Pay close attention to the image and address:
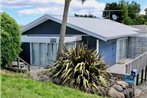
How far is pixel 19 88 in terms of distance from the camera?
830 cm

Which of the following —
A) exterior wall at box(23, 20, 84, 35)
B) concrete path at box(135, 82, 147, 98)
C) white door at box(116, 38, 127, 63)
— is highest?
exterior wall at box(23, 20, 84, 35)

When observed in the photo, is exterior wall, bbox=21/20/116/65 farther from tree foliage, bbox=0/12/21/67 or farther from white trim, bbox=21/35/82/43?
tree foliage, bbox=0/12/21/67

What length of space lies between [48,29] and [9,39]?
7963 millimetres

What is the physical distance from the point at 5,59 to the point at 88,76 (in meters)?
4.29

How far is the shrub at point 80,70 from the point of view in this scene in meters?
13.3

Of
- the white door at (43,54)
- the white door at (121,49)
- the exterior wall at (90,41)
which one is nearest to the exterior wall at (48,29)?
the exterior wall at (90,41)

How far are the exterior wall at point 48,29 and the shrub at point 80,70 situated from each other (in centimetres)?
675

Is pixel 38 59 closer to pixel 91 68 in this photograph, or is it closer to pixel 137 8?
pixel 91 68

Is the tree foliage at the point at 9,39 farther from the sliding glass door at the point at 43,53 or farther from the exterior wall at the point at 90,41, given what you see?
the exterior wall at the point at 90,41

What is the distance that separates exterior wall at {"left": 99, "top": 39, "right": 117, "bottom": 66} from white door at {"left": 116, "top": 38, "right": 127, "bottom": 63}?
1.16 meters

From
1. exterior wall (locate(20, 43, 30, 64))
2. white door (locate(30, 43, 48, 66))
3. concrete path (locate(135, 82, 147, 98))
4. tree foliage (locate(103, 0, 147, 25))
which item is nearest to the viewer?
concrete path (locate(135, 82, 147, 98))

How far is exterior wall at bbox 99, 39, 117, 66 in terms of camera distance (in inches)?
851

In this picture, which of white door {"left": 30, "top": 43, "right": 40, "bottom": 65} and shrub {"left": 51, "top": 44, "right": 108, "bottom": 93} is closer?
shrub {"left": 51, "top": 44, "right": 108, "bottom": 93}

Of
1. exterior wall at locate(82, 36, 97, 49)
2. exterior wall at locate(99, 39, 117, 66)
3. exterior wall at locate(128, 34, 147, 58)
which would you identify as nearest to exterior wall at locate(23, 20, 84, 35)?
exterior wall at locate(82, 36, 97, 49)
